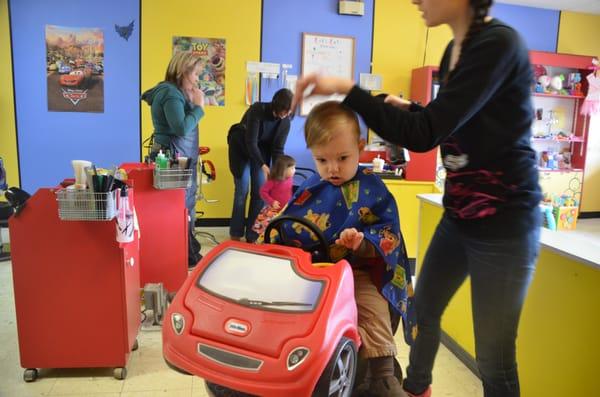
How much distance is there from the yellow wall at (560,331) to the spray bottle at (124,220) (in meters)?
1.59

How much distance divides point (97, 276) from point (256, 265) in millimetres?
1001

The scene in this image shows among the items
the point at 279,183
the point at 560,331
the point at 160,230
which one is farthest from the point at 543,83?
→ the point at 160,230

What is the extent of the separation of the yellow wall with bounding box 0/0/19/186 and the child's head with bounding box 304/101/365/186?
4.06 metres

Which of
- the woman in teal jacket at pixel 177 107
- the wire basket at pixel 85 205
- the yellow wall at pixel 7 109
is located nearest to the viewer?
the wire basket at pixel 85 205

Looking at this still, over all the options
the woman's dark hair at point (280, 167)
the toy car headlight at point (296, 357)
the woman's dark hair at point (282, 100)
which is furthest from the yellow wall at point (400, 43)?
the toy car headlight at point (296, 357)

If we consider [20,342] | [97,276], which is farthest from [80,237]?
[20,342]

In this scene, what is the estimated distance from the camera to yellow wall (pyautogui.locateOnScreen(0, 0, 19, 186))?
14.3 feet

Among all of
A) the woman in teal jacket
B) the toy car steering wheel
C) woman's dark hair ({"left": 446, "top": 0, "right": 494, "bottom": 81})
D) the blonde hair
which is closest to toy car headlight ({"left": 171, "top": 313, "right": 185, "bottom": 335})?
the toy car steering wheel

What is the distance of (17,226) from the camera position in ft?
6.24

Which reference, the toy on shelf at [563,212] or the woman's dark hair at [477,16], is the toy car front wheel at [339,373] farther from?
the toy on shelf at [563,212]

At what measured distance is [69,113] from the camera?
4.58 meters

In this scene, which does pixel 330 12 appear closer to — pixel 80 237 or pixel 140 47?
pixel 140 47

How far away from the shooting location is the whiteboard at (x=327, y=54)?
4.92 meters

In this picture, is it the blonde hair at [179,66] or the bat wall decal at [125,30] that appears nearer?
the blonde hair at [179,66]
